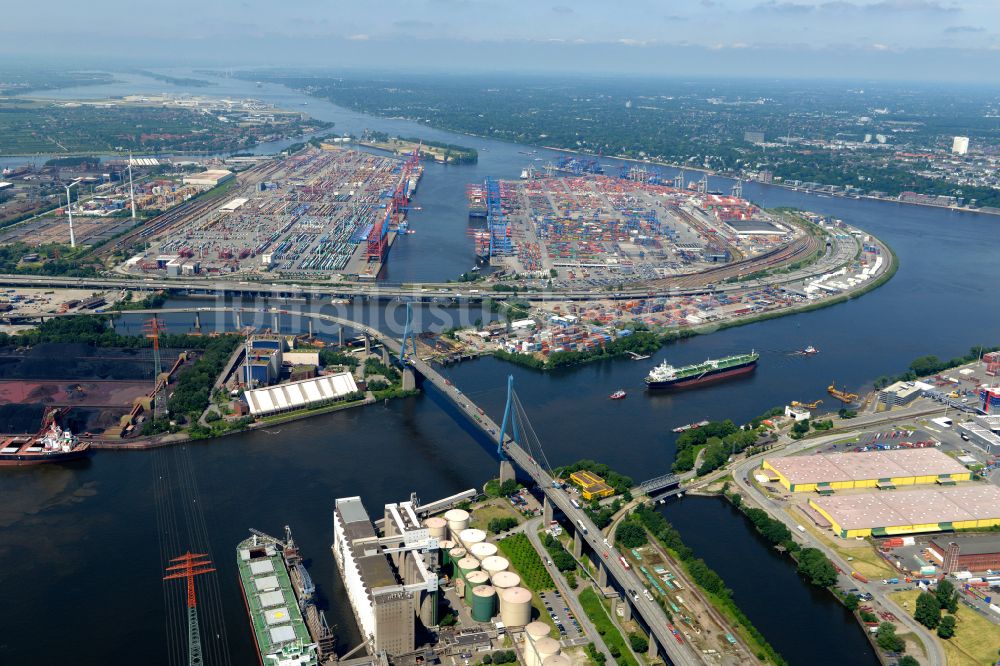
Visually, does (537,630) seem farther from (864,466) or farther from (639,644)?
(864,466)

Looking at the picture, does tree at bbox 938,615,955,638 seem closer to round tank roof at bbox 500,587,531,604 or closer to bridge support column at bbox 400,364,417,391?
round tank roof at bbox 500,587,531,604

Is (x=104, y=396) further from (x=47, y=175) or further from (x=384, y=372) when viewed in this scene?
(x=47, y=175)

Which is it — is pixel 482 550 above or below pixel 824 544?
above

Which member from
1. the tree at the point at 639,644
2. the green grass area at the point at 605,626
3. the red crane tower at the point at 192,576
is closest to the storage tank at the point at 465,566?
the green grass area at the point at 605,626

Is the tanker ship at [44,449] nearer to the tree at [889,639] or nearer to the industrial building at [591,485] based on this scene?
the industrial building at [591,485]

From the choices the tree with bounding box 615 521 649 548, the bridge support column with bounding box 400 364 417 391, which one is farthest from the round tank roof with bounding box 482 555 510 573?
the bridge support column with bounding box 400 364 417 391

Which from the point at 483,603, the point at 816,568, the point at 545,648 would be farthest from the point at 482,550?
the point at 816,568
